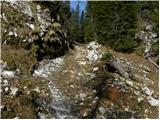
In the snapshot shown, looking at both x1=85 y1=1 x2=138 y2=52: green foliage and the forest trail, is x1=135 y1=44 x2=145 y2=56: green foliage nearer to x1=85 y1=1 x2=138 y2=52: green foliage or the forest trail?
x1=85 y1=1 x2=138 y2=52: green foliage

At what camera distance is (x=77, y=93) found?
639 inches

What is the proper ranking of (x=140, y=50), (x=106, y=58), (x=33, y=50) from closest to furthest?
(x=33, y=50)
(x=106, y=58)
(x=140, y=50)

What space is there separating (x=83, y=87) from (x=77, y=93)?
2.78 feet

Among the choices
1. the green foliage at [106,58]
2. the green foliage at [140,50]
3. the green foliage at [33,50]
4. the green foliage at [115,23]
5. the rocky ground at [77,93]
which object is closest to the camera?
the rocky ground at [77,93]

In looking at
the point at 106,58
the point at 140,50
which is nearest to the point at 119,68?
the point at 106,58

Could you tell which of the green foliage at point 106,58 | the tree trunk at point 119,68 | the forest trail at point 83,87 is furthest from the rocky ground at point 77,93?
the green foliage at point 106,58

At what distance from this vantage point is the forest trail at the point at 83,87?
49.1ft

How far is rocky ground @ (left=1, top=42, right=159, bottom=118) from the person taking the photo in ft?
46.7

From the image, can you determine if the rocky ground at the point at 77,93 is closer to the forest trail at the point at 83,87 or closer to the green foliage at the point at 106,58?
the forest trail at the point at 83,87

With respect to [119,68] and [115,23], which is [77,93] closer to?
[119,68]

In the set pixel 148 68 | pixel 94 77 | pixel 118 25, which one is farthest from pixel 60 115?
pixel 118 25

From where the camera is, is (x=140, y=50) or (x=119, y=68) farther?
(x=140, y=50)

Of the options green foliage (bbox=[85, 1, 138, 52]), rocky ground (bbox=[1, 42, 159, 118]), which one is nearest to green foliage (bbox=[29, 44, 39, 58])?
rocky ground (bbox=[1, 42, 159, 118])

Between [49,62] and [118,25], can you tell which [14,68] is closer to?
[49,62]
